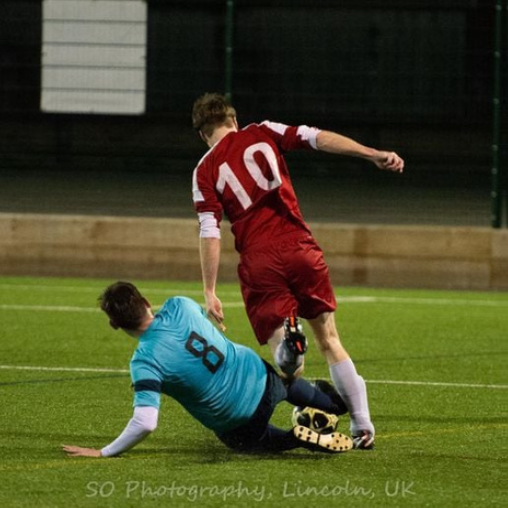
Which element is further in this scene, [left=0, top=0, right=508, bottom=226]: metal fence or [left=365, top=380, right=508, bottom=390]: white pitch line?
[left=0, top=0, right=508, bottom=226]: metal fence

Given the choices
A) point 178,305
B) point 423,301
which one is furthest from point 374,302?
point 178,305

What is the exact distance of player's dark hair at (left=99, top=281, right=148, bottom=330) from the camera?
23.7 ft

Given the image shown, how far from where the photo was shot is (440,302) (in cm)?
1620

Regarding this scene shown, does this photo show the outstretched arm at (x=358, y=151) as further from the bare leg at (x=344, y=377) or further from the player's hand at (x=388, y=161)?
the bare leg at (x=344, y=377)

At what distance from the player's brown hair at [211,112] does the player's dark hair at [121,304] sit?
48.9 inches

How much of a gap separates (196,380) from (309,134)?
1.45 m

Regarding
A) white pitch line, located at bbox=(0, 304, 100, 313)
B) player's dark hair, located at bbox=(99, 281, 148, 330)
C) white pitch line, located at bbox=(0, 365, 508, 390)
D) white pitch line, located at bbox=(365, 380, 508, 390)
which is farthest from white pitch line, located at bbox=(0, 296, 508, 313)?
player's dark hair, located at bbox=(99, 281, 148, 330)

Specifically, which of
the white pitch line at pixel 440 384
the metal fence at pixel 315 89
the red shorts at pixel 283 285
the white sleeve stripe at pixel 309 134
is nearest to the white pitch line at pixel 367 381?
the white pitch line at pixel 440 384

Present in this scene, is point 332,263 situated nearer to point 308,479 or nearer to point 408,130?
point 408,130

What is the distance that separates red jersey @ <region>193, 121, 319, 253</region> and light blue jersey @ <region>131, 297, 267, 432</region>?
666 mm

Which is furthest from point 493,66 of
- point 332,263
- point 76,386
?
point 76,386

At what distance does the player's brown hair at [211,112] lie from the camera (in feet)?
26.5

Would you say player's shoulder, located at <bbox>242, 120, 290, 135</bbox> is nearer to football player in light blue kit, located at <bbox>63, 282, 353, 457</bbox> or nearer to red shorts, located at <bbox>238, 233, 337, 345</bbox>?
red shorts, located at <bbox>238, 233, 337, 345</bbox>

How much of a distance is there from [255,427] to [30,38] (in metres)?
11.9
